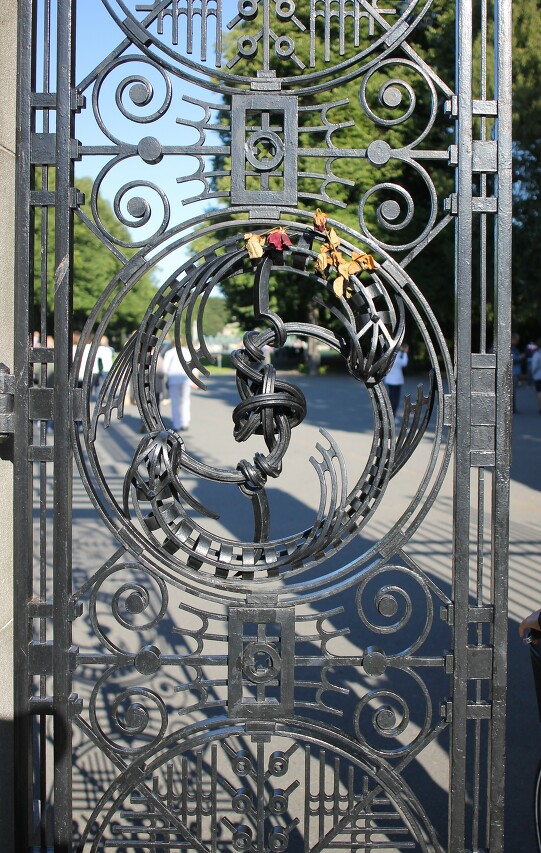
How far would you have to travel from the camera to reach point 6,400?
2.71m

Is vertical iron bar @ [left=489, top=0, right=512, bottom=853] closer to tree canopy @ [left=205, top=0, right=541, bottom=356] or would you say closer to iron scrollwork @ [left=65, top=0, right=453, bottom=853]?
iron scrollwork @ [left=65, top=0, right=453, bottom=853]

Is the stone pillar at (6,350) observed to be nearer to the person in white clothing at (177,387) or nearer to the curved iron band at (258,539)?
the curved iron band at (258,539)

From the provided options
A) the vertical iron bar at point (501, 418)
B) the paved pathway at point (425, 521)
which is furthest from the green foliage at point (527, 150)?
the vertical iron bar at point (501, 418)

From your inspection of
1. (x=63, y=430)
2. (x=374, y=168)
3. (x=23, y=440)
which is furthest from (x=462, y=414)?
(x=374, y=168)

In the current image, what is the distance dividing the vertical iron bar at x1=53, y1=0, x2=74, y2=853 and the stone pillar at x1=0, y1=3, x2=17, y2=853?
0.18 m

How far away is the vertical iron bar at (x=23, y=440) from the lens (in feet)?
8.81

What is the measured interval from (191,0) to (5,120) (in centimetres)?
76

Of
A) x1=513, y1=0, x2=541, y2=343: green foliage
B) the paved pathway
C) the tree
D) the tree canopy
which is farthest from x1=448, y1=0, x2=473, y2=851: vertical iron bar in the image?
x1=513, y1=0, x2=541, y2=343: green foliage

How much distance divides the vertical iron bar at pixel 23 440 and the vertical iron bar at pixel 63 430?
10cm

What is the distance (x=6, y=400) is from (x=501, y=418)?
1681mm

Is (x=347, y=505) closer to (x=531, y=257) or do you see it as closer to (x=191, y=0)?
(x=191, y=0)

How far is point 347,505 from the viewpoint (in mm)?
3051

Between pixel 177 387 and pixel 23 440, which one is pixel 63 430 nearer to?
pixel 23 440

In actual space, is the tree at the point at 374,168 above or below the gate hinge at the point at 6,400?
above
